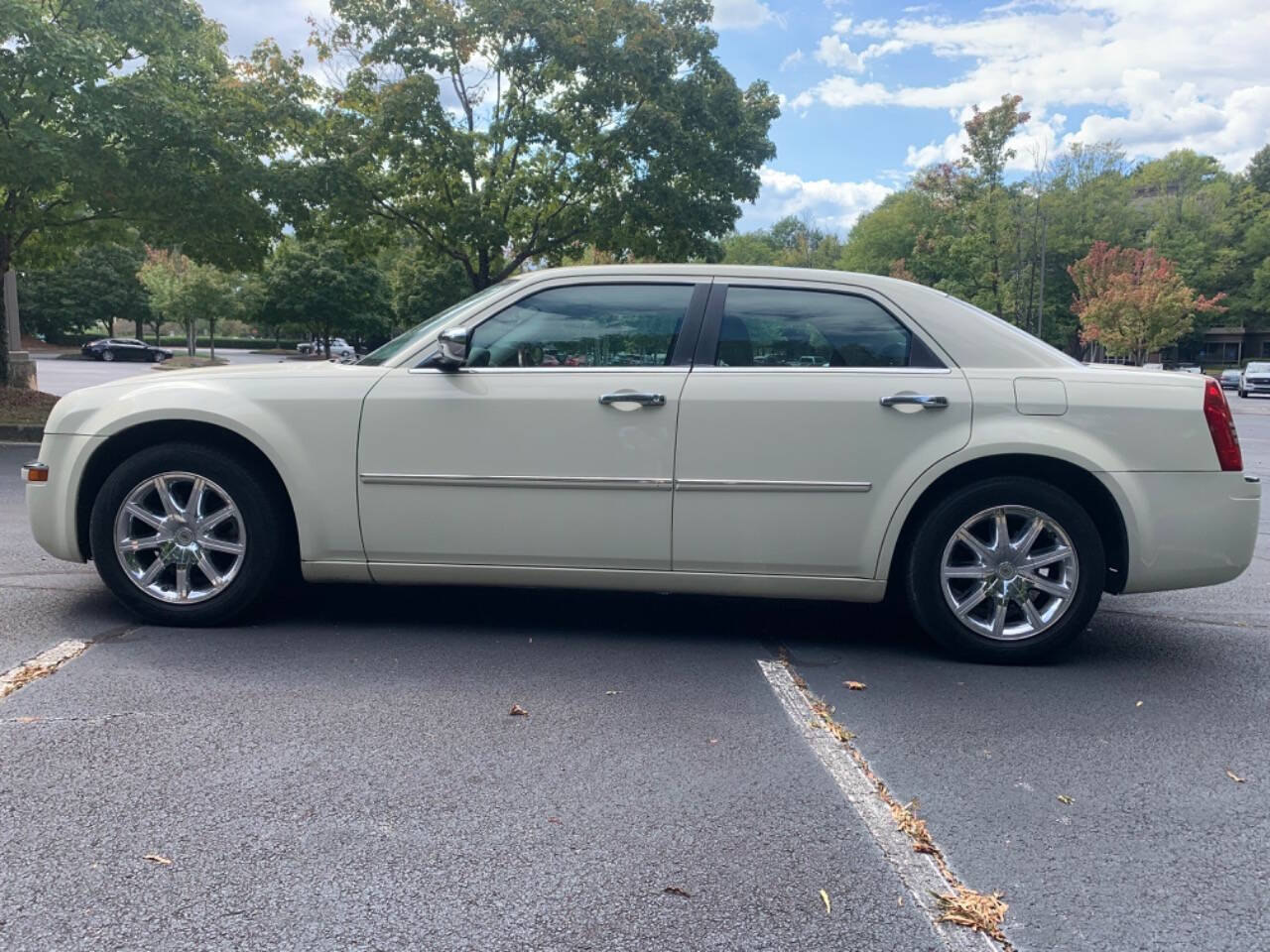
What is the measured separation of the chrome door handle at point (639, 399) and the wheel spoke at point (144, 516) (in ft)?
6.71

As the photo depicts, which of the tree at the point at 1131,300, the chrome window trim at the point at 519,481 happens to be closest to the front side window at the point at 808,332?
the chrome window trim at the point at 519,481

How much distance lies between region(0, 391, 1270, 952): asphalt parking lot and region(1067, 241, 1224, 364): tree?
159 ft

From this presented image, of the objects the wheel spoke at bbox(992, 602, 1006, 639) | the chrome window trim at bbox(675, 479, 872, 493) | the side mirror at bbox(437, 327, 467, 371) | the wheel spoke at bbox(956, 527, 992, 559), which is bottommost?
the wheel spoke at bbox(992, 602, 1006, 639)

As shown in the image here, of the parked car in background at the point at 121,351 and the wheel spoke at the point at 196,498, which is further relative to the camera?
the parked car in background at the point at 121,351

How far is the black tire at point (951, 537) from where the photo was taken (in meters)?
4.20

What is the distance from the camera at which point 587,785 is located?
3010 millimetres

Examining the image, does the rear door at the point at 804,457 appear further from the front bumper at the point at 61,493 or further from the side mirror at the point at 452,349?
the front bumper at the point at 61,493

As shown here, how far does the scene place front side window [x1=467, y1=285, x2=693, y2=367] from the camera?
14.6ft

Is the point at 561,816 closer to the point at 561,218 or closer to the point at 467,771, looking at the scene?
the point at 467,771

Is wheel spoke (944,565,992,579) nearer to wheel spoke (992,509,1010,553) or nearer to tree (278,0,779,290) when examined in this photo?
wheel spoke (992,509,1010,553)

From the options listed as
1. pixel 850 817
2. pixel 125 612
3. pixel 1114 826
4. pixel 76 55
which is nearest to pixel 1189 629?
pixel 1114 826

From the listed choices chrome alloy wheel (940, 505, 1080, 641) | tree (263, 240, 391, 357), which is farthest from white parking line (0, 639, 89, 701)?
tree (263, 240, 391, 357)

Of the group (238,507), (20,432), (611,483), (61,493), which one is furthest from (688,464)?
(20,432)

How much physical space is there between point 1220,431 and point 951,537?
3.96 ft
